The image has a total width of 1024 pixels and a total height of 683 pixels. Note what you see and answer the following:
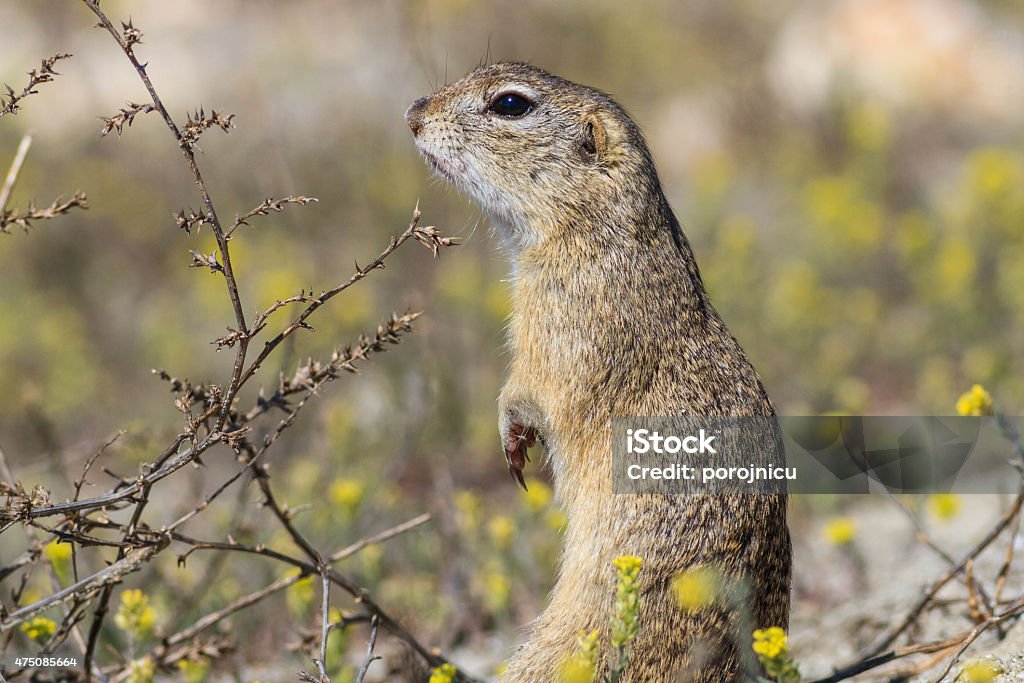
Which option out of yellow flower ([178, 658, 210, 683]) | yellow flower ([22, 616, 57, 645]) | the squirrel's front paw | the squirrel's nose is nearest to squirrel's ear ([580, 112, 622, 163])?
the squirrel's nose

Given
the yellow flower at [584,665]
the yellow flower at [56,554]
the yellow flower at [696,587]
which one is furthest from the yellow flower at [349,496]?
the yellow flower at [584,665]

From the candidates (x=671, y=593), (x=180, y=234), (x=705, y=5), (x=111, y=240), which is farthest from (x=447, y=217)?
(x=705, y=5)

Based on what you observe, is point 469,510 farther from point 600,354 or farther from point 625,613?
point 625,613

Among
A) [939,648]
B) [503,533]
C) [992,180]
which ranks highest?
[992,180]

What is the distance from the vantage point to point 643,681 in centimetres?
314

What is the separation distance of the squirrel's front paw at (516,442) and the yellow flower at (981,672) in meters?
1.52

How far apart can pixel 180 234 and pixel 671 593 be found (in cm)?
960

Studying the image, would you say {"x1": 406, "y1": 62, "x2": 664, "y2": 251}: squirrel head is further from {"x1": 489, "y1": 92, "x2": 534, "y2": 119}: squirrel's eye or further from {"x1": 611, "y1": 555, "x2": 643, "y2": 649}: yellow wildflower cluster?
{"x1": 611, "y1": 555, "x2": 643, "y2": 649}: yellow wildflower cluster

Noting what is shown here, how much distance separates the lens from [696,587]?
3.06m

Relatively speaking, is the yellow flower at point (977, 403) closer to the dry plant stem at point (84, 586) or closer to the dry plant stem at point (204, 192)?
the dry plant stem at point (204, 192)

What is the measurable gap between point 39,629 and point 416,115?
2.34 meters

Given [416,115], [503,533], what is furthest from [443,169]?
[503,533]

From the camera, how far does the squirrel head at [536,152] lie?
397 cm

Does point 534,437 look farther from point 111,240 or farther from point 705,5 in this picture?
point 705,5
